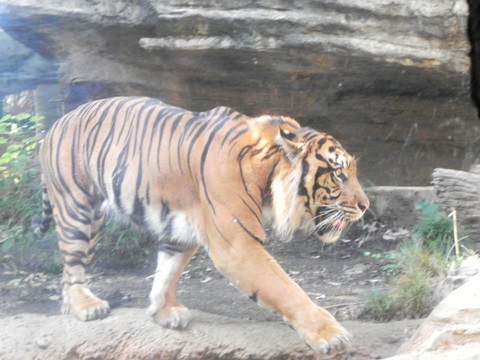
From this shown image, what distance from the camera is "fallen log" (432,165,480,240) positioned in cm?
366

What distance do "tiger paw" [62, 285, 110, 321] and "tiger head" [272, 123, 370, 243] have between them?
96cm

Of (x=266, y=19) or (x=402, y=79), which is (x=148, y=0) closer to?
(x=266, y=19)

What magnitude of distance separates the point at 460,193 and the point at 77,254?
215cm

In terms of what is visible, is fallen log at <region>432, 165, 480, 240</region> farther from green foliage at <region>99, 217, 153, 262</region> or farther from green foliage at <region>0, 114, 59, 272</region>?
green foliage at <region>0, 114, 59, 272</region>

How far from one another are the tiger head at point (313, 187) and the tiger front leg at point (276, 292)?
0.75ft

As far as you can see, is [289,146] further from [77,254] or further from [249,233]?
[77,254]

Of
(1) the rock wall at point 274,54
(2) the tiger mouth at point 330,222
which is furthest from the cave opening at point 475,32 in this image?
(1) the rock wall at point 274,54

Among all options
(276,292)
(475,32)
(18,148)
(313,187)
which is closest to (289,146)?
(313,187)

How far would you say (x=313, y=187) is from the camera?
3.00 m

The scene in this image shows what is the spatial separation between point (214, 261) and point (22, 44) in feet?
5.55

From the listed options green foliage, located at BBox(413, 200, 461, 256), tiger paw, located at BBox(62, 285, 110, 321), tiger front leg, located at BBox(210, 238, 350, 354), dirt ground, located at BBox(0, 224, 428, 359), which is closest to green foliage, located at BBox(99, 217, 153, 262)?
dirt ground, located at BBox(0, 224, 428, 359)

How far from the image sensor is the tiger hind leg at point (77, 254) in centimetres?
324

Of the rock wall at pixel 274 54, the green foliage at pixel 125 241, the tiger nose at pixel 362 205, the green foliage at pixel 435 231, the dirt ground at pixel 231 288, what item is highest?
the rock wall at pixel 274 54

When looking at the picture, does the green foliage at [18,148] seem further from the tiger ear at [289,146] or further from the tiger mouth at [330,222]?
the tiger mouth at [330,222]
